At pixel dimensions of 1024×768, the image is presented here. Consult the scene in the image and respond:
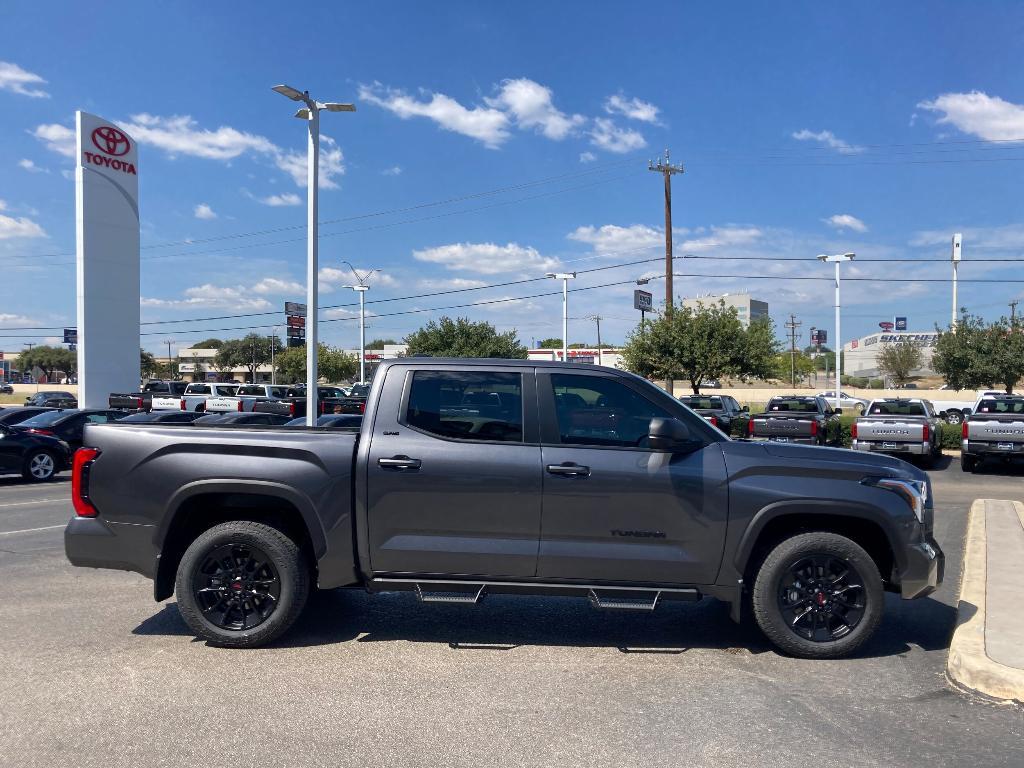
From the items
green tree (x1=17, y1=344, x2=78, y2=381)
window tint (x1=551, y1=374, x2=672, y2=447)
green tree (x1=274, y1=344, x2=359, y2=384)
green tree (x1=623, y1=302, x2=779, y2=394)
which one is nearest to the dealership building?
green tree (x1=274, y1=344, x2=359, y2=384)

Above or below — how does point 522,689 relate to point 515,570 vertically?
below

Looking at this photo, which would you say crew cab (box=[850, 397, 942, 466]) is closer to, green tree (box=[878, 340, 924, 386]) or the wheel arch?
the wheel arch

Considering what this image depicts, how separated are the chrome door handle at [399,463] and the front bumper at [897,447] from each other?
1494cm

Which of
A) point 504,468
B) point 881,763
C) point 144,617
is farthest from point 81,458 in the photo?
point 881,763

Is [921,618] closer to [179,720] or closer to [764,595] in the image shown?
[764,595]

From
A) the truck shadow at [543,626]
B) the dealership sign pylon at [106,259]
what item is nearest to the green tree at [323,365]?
the dealership sign pylon at [106,259]

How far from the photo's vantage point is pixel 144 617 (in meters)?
6.04

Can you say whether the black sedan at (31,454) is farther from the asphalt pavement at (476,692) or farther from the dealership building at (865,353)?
the dealership building at (865,353)

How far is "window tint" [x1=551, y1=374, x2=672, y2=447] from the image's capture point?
17.0 ft

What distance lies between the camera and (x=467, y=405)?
209 inches

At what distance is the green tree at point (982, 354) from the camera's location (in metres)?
33.2

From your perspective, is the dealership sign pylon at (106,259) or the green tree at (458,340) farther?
the green tree at (458,340)

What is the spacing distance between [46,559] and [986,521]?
11.0 metres

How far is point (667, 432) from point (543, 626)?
6.43 ft
